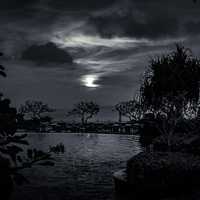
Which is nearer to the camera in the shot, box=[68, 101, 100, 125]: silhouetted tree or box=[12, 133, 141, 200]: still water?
box=[12, 133, 141, 200]: still water

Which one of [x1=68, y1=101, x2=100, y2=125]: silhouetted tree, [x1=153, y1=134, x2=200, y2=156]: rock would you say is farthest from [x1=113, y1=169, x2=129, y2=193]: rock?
[x1=68, y1=101, x2=100, y2=125]: silhouetted tree

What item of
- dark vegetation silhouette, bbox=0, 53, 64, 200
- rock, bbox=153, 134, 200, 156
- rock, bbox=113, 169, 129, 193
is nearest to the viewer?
dark vegetation silhouette, bbox=0, 53, 64, 200

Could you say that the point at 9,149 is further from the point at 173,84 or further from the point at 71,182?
the point at 173,84

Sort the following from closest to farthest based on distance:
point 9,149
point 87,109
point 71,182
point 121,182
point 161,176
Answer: point 9,149 < point 161,176 < point 121,182 < point 71,182 < point 87,109

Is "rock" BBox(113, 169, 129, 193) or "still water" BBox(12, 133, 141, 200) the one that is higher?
"rock" BBox(113, 169, 129, 193)

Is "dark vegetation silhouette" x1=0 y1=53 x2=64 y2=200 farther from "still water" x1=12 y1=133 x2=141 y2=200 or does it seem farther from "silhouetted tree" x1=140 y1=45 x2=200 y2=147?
"silhouetted tree" x1=140 y1=45 x2=200 y2=147

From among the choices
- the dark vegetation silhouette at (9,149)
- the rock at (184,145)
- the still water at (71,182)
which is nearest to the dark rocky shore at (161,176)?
the still water at (71,182)

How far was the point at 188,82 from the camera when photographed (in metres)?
29.8

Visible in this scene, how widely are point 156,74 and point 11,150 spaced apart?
88.0 ft

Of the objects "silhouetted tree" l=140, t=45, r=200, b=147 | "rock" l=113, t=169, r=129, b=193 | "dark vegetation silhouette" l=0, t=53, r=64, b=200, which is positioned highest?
"silhouetted tree" l=140, t=45, r=200, b=147

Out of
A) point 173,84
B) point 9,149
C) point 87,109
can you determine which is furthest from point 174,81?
point 87,109

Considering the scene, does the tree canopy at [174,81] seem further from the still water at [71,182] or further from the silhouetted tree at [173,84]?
the still water at [71,182]

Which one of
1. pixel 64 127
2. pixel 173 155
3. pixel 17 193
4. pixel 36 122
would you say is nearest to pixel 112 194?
pixel 173 155

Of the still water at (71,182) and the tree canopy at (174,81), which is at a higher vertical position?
the tree canopy at (174,81)
